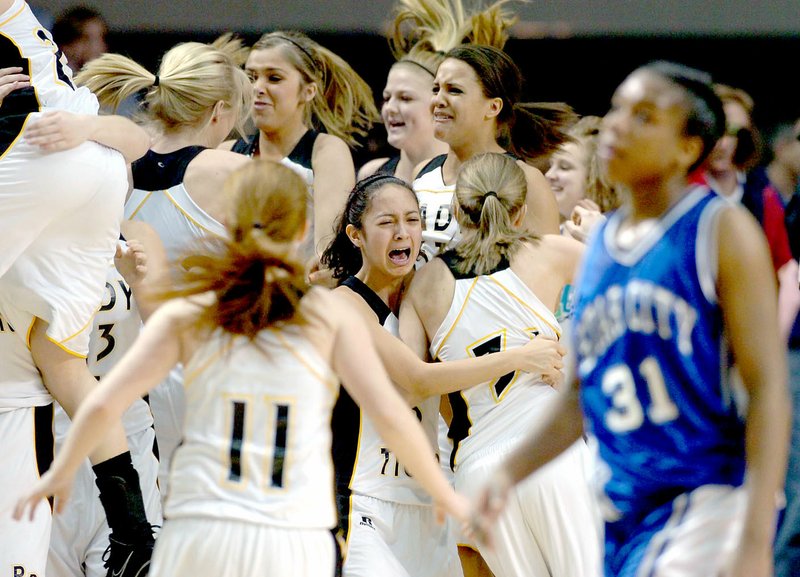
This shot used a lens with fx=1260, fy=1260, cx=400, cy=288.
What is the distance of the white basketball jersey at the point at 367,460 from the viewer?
4516 mm

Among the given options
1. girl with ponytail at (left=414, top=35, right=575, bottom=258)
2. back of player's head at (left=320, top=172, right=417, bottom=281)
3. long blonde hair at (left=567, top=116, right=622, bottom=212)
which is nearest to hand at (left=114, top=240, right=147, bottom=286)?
back of player's head at (left=320, top=172, right=417, bottom=281)

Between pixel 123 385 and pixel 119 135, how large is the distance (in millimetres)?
1818

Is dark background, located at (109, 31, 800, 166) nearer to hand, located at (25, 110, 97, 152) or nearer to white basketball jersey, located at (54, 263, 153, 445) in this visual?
white basketball jersey, located at (54, 263, 153, 445)

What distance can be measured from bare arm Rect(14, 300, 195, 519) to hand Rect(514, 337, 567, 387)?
6.12 feet

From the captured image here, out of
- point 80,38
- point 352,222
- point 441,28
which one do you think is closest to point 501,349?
point 352,222

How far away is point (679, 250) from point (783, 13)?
6557 millimetres

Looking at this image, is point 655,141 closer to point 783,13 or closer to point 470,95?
point 470,95

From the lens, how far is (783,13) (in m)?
8.62

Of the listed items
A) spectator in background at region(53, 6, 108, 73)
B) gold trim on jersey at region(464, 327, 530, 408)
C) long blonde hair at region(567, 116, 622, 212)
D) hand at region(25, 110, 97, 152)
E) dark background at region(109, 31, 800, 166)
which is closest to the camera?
hand at region(25, 110, 97, 152)

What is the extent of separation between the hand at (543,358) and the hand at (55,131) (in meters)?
1.75

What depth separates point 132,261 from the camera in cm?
485

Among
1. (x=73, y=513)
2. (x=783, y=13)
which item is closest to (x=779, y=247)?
(x=73, y=513)

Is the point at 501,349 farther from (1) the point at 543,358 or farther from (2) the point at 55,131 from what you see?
(2) the point at 55,131

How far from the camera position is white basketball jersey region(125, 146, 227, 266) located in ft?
17.3
